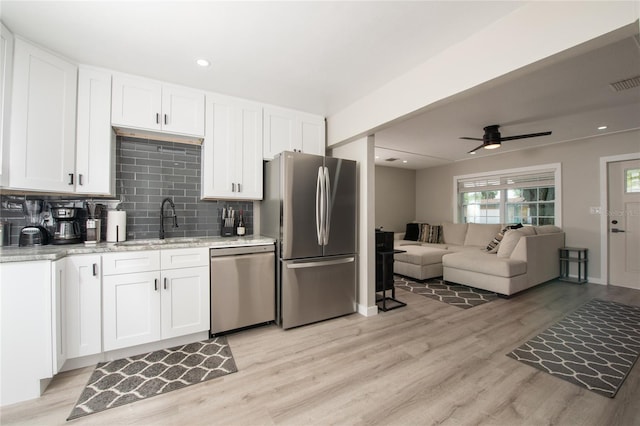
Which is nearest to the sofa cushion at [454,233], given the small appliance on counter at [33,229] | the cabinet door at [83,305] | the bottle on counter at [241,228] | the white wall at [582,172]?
the white wall at [582,172]

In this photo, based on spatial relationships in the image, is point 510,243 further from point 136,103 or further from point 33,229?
point 33,229

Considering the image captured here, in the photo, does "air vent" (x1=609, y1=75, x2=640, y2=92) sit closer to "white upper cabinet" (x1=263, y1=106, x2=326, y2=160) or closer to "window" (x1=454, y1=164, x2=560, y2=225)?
"window" (x1=454, y1=164, x2=560, y2=225)

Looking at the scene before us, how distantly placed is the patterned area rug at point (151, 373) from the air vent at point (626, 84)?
462 cm

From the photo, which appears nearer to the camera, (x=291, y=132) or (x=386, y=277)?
(x=291, y=132)

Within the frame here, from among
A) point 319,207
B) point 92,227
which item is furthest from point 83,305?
point 319,207

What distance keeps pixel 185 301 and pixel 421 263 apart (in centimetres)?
378

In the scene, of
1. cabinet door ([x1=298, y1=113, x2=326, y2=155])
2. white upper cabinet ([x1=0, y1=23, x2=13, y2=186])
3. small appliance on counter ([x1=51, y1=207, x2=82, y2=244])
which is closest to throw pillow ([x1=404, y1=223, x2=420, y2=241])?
cabinet door ([x1=298, y1=113, x2=326, y2=155])

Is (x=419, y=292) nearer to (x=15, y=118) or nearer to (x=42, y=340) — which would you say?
(x=42, y=340)

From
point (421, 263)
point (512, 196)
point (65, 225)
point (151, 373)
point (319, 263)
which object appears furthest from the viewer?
point (512, 196)

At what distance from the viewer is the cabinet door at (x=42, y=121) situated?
1847mm

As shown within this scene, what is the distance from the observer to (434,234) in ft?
20.0

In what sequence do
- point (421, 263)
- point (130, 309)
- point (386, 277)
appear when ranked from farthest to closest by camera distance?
1. point (421, 263)
2. point (386, 277)
3. point (130, 309)

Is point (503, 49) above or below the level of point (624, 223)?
above

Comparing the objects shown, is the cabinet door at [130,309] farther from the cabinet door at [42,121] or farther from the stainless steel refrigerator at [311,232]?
the stainless steel refrigerator at [311,232]
